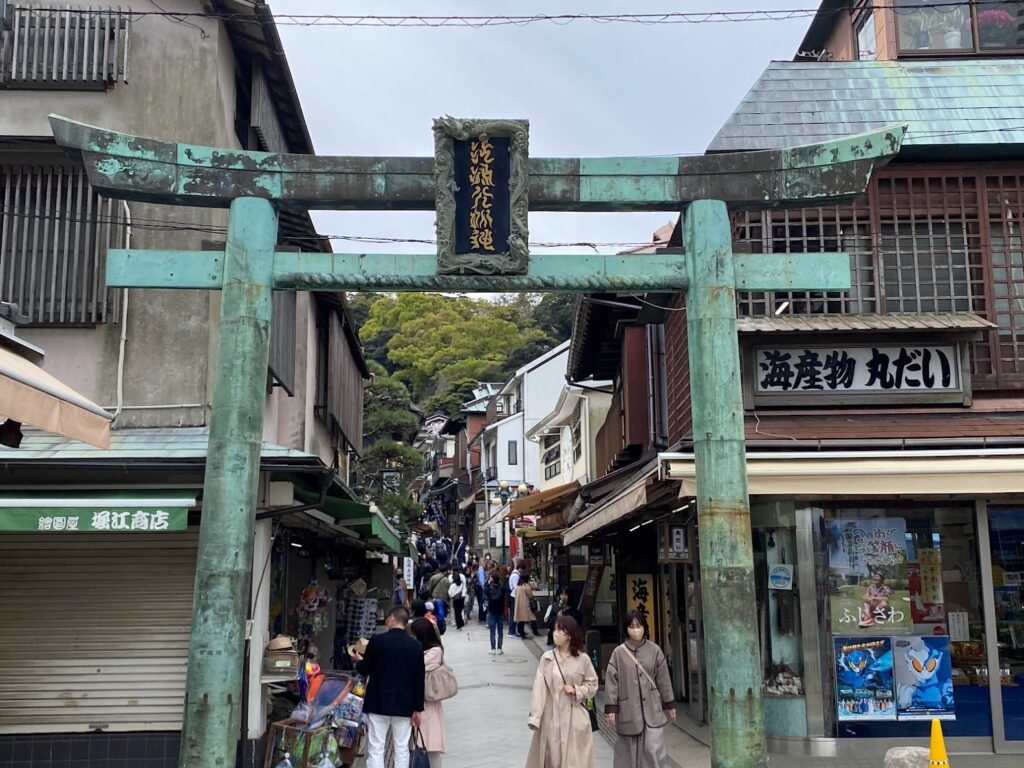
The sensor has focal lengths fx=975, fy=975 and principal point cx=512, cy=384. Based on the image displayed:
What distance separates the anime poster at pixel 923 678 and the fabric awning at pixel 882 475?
232 cm

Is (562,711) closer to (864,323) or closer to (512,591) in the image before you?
(864,323)

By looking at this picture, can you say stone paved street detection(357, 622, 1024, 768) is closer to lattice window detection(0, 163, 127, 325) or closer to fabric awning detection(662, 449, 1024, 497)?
fabric awning detection(662, 449, 1024, 497)

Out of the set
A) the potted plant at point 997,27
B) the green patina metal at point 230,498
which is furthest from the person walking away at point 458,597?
the green patina metal at point 230,498

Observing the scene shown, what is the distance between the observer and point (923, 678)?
11961 mm

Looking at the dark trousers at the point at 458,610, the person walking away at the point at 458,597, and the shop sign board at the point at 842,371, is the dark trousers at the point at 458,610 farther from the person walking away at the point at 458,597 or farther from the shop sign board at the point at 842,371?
the shop sign board at the point at 842,371

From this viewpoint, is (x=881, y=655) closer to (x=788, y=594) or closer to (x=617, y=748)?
(x=788, y=594)

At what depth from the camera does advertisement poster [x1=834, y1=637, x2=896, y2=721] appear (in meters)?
11.8

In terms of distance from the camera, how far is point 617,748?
9312 mm

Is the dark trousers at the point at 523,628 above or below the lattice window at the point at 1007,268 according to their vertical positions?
below

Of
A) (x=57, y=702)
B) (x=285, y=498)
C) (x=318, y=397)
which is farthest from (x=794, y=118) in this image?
(x=57, y=702)

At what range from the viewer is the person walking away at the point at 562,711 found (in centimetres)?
893

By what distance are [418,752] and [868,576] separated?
236 inches

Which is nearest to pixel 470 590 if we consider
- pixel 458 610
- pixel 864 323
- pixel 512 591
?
pixel 458 610

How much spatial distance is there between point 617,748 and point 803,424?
5002 mm
